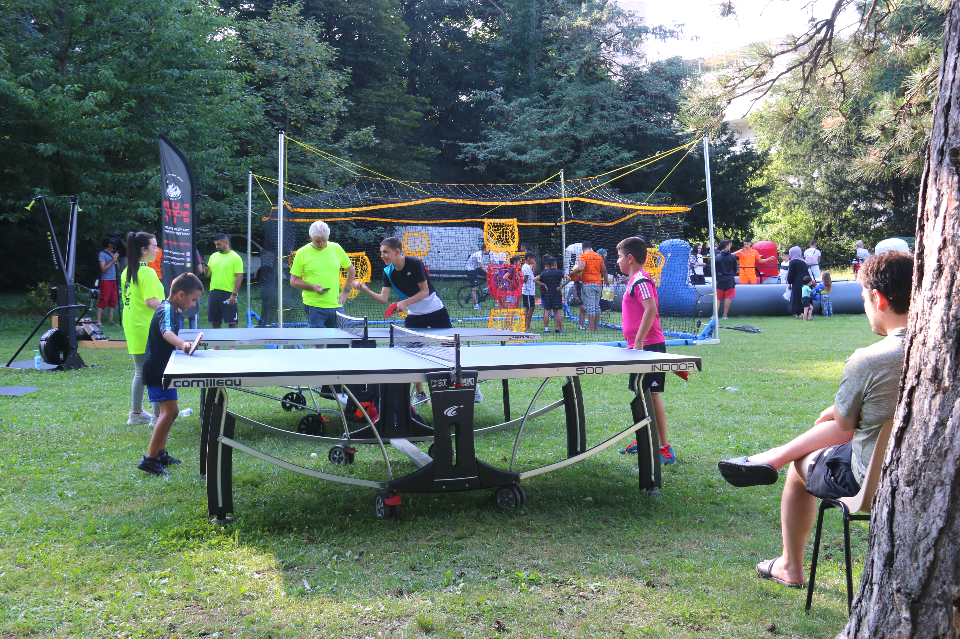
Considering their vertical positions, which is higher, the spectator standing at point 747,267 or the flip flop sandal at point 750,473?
the spectator standing at point 747,267

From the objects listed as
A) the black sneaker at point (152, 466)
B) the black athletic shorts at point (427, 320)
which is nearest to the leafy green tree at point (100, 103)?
the black athletic shorts at point (427, 320)

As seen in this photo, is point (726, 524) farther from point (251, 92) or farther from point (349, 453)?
point (251, 92)

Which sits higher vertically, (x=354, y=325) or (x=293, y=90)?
(x=293, y=90)

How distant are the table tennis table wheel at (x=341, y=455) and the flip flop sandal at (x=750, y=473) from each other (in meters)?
3.04

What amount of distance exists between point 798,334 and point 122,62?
15529mm

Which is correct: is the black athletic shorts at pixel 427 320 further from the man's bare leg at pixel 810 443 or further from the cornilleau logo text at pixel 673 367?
the man's bare leg at pixel 810 443

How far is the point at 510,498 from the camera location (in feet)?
14.8

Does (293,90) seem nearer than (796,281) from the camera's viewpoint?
No

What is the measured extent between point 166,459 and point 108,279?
39.5 feet

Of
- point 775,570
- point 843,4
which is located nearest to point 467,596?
point 775,570

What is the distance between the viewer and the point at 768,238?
4444cm

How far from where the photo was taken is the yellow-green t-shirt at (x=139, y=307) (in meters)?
6.16

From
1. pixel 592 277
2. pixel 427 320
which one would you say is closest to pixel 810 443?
pixel 427 320

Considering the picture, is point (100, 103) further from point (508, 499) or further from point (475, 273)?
point (508, 499)
